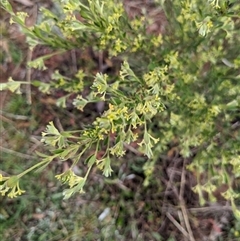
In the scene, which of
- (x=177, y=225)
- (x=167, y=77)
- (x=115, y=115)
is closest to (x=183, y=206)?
(x=177, y=225)

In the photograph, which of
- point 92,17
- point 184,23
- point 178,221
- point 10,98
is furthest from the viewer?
point 10,98

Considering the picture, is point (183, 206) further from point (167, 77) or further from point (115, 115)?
point (115, 115)

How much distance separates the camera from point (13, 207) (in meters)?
2.48

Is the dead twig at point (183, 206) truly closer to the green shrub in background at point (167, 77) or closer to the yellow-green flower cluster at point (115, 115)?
the green shrub in background at point (167, 77)

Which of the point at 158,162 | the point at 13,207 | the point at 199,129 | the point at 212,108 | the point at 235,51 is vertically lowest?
the point at 13,207

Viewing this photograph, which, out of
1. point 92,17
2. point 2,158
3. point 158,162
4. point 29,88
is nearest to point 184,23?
point 92,17

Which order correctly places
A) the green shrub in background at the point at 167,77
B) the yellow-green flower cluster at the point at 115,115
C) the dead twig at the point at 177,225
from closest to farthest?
1. the yellow-green flower cluster at the point at 115,115
2. the green shrub in background at the point at 167,77
3. the dead twig at the point at 177,225

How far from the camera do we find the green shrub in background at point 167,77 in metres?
1.53

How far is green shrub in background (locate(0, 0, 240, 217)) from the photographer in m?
1.53

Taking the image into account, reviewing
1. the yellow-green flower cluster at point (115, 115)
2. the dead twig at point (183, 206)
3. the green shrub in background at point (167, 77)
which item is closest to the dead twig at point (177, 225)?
the dead twig at point (183, 206)

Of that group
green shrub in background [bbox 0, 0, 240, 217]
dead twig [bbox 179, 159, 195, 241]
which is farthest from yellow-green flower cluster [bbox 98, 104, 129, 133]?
dead twig [bbox 179, 159, 195, 241]

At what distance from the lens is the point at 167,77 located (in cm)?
177

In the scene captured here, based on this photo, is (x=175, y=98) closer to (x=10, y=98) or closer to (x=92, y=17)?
(x=92, y=17)

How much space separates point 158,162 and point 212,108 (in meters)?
0.62
